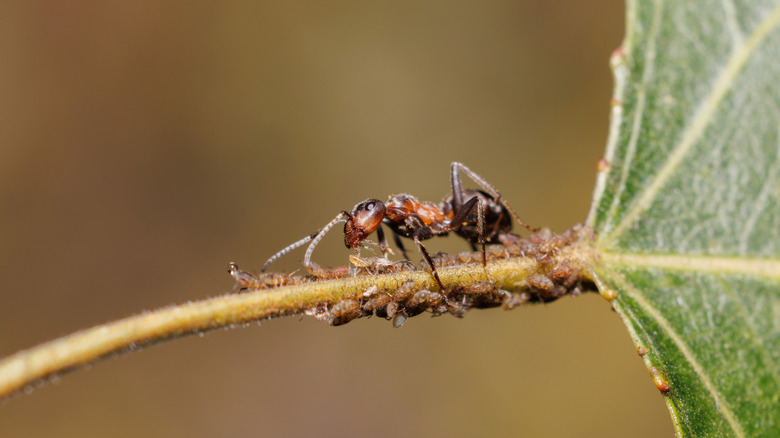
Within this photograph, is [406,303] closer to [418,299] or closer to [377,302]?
[418,299]

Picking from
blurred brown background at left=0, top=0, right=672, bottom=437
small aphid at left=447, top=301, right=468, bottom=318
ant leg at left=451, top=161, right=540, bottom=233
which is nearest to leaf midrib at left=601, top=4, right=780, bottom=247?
small aphid at left=447, top=301, right=468, bottom=318

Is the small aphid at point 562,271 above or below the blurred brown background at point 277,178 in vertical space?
below

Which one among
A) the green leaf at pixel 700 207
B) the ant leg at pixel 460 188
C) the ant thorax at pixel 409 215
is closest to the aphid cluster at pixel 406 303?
the green leaf at pixel 700 207

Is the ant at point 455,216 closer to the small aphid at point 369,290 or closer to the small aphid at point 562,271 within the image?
the small aphid at point 562,271

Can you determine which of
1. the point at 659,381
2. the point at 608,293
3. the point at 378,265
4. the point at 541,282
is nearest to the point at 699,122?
the point at 608,293

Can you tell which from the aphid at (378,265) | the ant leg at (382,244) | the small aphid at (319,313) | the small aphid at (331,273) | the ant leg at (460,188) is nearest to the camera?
the small aphid at (319,313)

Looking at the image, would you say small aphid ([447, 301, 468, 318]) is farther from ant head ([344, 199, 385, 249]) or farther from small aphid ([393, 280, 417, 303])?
ant head ([344, 199, 385, 249])
